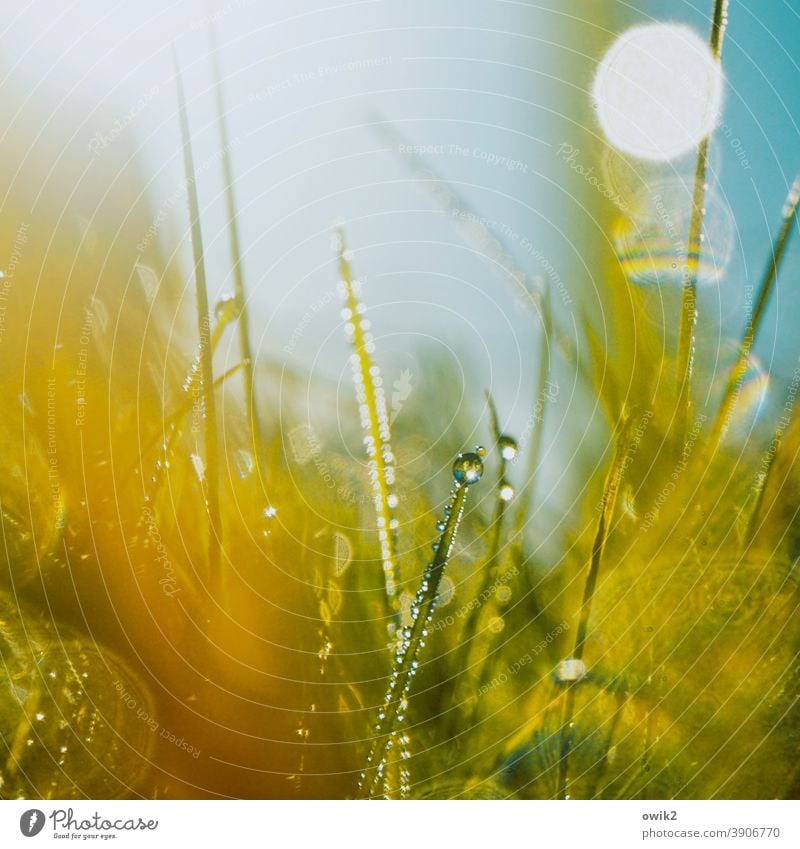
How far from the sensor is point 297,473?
42cm

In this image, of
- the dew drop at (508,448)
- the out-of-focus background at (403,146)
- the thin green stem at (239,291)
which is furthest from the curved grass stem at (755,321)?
the thin green stem at (239,291)

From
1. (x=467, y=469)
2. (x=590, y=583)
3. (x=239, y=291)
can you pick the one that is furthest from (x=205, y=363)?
(x=590, y=583)

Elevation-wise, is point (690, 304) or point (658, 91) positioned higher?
point (658, 91)

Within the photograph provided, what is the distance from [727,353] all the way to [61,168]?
1.69 ft

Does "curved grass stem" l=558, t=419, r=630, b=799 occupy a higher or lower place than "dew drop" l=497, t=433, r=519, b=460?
lower

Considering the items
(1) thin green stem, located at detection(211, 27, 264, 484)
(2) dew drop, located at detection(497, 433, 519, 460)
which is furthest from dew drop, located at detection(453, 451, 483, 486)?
(1) thin green stem, located at detection(211, 27, 264, 484)

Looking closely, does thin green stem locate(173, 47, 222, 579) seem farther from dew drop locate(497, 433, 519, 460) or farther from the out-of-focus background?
dew drop locate(497, 433, 519, 460)

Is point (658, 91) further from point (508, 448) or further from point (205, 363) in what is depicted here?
point (205, 363)

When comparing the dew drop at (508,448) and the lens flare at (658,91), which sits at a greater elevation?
the lens flare at (658,91)

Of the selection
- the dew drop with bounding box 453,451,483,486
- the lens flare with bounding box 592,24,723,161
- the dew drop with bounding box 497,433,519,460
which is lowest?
Answer: the dew drop with bounding box 453,451,483,486

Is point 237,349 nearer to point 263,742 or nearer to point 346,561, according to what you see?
point 346,561

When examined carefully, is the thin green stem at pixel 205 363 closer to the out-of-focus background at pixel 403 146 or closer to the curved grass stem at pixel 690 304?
the out-of-focus background at pixel 403 146
